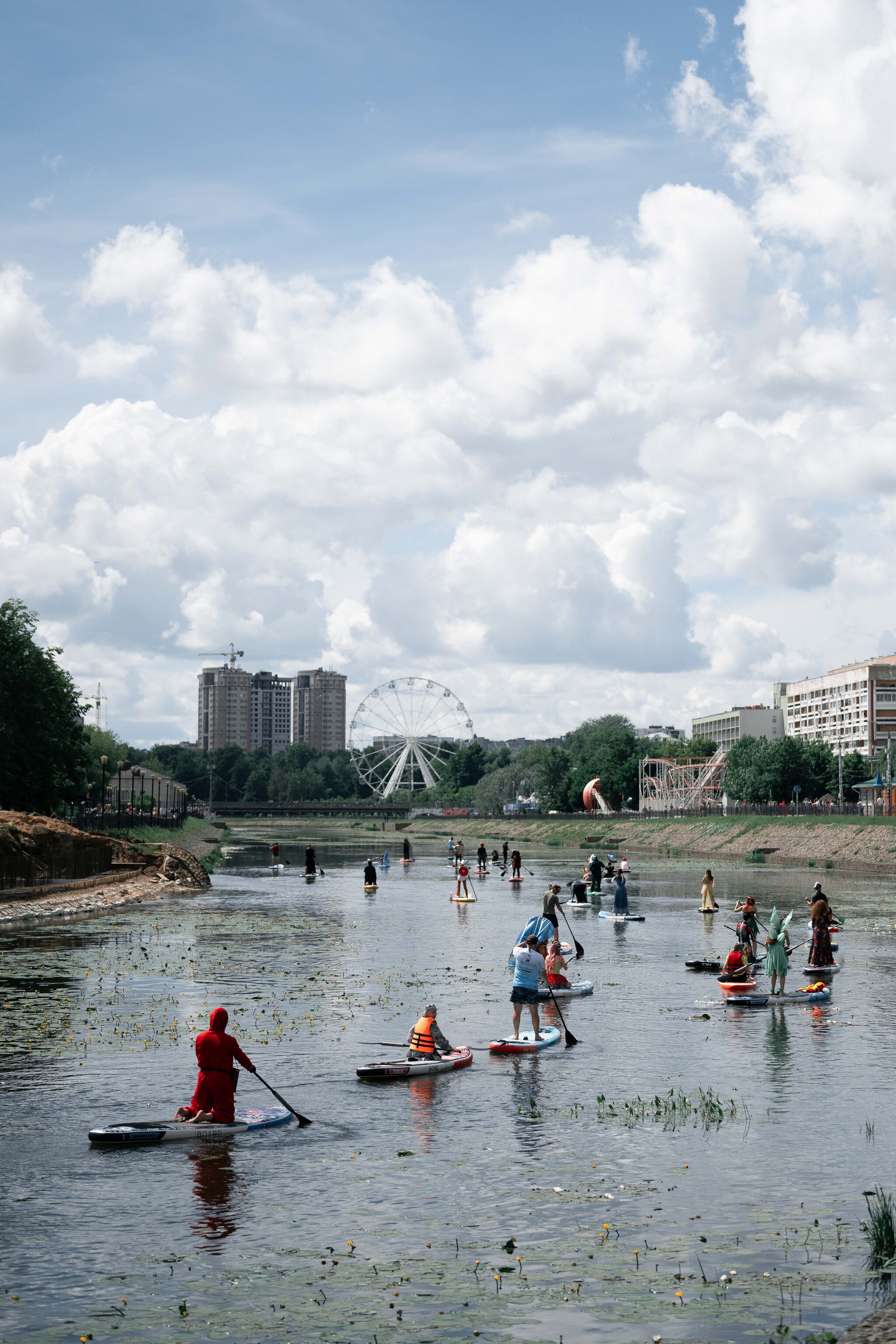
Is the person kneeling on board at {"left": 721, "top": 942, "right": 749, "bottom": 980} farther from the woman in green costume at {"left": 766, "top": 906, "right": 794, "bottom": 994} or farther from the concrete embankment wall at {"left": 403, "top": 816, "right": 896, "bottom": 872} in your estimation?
the concrete embankment wall at {"left": 403, "top": 816, "right": 896, "bottom": 872}

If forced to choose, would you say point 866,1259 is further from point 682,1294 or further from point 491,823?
point 491,823

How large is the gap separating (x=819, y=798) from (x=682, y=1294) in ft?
561

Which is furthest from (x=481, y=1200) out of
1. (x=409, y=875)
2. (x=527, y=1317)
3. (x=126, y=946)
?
(x=409, y=875)

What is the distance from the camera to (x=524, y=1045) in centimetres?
2398

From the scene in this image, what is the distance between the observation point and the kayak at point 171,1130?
17281 millimetres

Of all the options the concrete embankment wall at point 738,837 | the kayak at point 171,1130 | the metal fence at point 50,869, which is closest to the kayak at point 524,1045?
the kayak at point 171,1130

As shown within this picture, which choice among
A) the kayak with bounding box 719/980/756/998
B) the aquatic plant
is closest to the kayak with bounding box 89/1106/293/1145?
the aquatic plant

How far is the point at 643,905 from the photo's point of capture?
202ft

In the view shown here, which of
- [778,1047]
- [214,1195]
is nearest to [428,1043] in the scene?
[778,1047]

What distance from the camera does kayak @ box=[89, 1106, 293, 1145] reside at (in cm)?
1728

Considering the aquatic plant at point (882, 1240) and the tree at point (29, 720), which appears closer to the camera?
the aquatic plant at point (882, 1240)

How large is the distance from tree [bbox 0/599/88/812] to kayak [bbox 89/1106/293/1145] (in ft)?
202

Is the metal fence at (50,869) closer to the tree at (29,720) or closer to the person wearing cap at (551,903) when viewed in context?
the tree at (29,720)

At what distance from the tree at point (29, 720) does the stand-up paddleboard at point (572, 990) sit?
52404mm
